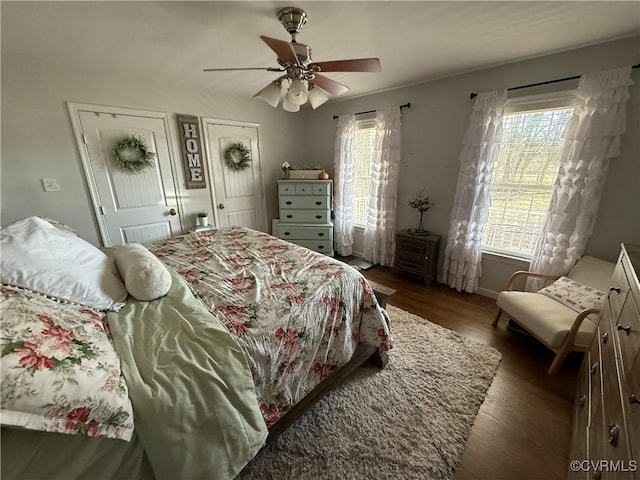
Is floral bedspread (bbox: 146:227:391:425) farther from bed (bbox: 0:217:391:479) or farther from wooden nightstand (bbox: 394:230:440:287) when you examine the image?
wooden nightstand (bbox: 394:230:440:287)

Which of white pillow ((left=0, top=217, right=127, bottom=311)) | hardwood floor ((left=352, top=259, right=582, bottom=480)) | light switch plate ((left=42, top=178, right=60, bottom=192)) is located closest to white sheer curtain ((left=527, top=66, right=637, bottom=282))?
hardwood floor ((left=352, top=259, right=582, bottom=480))

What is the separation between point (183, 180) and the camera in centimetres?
319

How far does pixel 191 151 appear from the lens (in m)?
3.18

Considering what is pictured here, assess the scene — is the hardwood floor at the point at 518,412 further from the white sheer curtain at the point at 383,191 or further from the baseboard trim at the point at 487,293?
the white sheer curtain at the point at 383,191

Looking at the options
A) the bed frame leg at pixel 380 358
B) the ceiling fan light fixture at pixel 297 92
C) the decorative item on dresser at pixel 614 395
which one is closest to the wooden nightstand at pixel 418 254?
the bed frame leg at pixel 380 358

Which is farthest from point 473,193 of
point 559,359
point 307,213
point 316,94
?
point 307,213

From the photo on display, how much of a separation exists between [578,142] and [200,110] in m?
3.86

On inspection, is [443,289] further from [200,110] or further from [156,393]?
[200,110]

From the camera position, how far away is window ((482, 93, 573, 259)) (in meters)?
2.28

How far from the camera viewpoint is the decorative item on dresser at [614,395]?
0.74 meters

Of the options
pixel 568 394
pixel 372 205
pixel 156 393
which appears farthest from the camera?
pixel 372 205

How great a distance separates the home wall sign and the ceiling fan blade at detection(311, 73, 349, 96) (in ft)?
6.53

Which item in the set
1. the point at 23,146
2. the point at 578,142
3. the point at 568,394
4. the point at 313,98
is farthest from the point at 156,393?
the point at 578,142

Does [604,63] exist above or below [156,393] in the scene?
above
